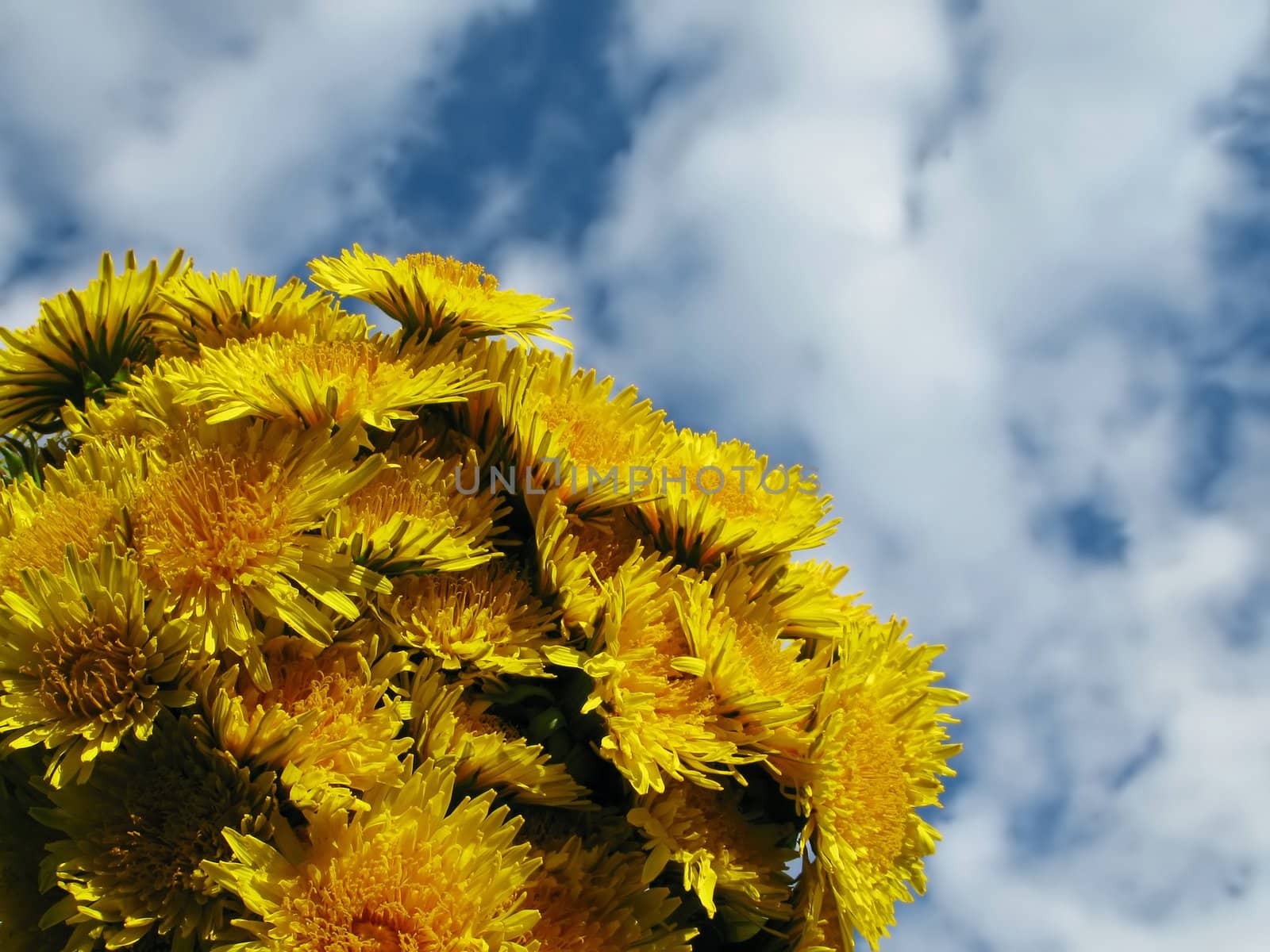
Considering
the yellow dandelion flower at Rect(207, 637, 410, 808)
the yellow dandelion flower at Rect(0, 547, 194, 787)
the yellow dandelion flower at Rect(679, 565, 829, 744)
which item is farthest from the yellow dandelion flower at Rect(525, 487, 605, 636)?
the yellow dandelion flower at Rect(0, 547, 194, 787)

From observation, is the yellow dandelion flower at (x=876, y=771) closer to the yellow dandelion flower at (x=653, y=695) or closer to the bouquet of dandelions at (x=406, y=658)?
the bouquet of dandelions at (x=406, y=658)

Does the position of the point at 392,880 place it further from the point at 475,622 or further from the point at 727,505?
the point at 727,505

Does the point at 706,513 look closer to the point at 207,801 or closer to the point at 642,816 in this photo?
the point at 642,816

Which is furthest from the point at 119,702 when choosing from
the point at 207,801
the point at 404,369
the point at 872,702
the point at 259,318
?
the point at 872,702

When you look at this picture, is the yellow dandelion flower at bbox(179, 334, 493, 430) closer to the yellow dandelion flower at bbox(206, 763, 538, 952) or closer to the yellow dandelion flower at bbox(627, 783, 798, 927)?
the yellow dandelion flower at bbox(206, 763, 538, 952)

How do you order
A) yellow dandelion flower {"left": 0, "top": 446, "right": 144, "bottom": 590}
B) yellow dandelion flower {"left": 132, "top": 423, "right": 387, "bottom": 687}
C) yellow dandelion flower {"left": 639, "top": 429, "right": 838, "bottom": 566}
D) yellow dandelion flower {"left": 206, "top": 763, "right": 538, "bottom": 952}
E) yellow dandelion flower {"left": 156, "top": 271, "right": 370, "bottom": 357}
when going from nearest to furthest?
yellow dandelion flower {"left": 206, "top": 763, "right": 538, "bottom": 952}, yellow dandelion flower {"left": 132, "top": 423, "right": 387, "bottom": 687}, yellow dandelion flower {"left": 0, "top": 446, "right": 144, "bottom": 590}, yellow dandelion flower {"left": 639, "top": 429, "right": 838, "bottom": 566}, yellow dandelion flower {"left": 156, "top": 271, "right": 370, "bottom": 357}

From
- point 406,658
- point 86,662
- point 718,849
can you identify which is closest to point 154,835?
point 86,662
